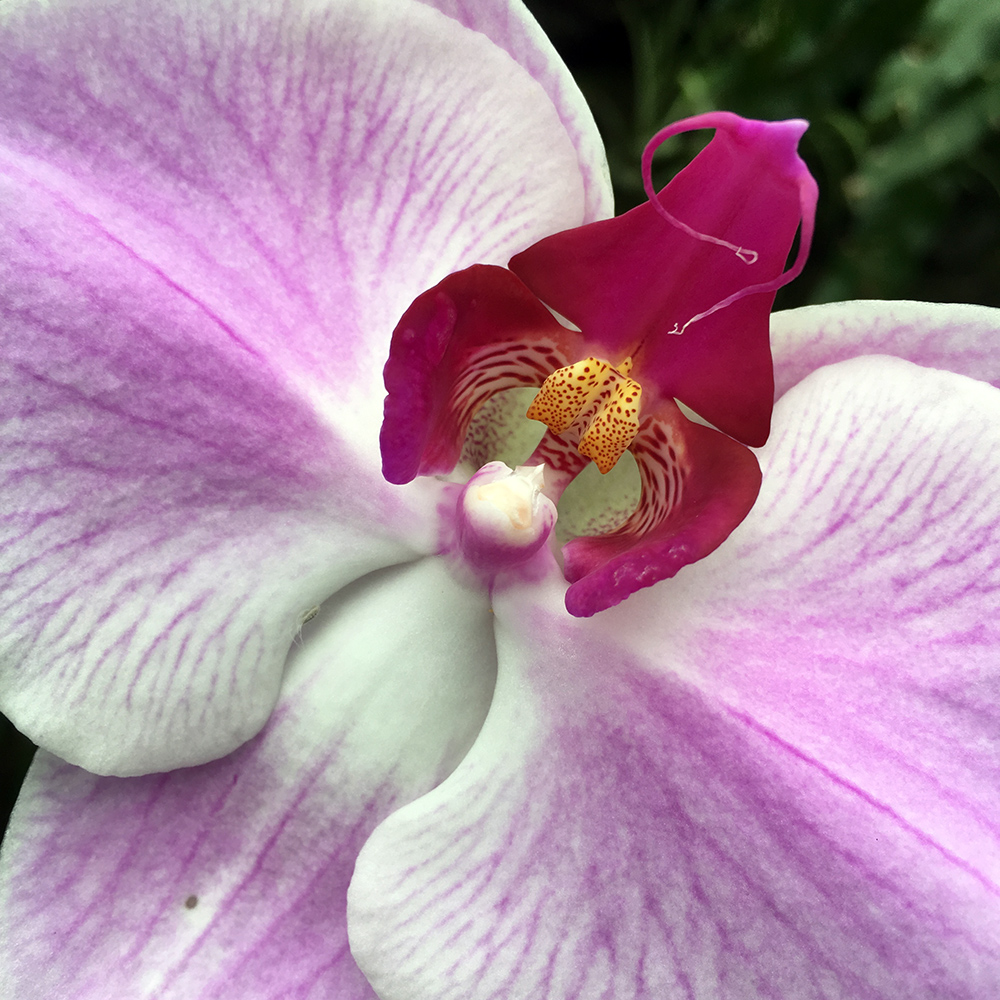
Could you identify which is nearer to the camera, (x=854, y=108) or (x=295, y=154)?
(x=295, y=154)

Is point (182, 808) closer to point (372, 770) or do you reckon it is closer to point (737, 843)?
point (372, 770)

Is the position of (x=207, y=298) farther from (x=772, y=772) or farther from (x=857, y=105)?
(x=857, y=105)

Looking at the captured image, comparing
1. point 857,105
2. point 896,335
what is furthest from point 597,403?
point 857,105

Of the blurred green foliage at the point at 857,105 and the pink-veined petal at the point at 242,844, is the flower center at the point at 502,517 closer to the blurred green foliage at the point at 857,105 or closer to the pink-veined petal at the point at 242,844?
the pink-veined petal at the point at 242,844

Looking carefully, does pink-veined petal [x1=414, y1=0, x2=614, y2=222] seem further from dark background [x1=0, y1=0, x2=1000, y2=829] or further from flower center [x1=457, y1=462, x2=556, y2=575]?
dark background [x1=0, y1=0, x2=1000, y2=829]

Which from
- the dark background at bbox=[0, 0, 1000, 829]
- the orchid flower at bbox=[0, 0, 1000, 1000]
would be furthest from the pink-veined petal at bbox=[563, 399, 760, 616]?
the dark background at bbox=[0, 0, 1000, 829]

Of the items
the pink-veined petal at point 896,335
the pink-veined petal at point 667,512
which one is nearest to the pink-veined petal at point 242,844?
the pink-veined petal at point 667,512
